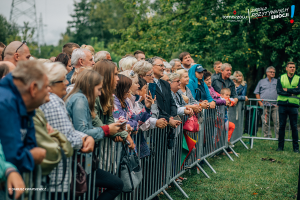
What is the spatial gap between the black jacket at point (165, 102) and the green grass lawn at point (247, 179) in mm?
1493

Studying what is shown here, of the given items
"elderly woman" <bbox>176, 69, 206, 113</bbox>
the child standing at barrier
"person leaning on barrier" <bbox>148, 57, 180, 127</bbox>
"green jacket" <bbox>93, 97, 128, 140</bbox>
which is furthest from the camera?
the child standing at barrier

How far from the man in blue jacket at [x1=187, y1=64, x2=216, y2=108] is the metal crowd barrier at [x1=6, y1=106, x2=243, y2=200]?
→ 37 cm

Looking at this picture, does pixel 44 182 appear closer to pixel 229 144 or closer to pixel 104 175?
pixel 104 175

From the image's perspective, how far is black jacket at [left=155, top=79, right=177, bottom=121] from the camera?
5.23 m

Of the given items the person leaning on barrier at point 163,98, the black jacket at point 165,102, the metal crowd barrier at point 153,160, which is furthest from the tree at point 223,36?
the black jacket at point 165,102

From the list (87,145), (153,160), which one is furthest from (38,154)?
(153,160)

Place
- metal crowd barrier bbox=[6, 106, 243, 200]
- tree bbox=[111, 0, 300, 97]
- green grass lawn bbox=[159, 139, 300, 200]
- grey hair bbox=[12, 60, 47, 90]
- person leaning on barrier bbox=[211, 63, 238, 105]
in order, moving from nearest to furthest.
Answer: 1. grey hair bbox=[12, 60, 47, 90]
2. metal crowd barrier bbox=[6, 106, 243, 200]
3. green grass lawn bbox=[159, 139, 300, 200]
4. person leaning on barrier bbox=[211, 63, 238, 105]
5. tree bbox=[111, 0, 300, 97]

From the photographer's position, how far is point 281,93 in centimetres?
947

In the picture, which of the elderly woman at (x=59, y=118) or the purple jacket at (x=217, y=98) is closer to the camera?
the elderly woman at (x=59, y=118)

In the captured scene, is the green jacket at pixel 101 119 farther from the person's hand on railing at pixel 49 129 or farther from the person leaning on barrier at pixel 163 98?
the person leaning on barrier at pixel 163 98

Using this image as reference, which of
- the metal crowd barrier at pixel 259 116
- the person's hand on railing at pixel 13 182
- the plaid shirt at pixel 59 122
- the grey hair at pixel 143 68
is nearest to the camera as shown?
the person's hand on railing at pixel 13 182

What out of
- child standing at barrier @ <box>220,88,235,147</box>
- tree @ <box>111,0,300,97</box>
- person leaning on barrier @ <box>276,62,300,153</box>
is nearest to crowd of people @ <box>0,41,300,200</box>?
child standing at barrier @ <box>220,88,235,147</box>

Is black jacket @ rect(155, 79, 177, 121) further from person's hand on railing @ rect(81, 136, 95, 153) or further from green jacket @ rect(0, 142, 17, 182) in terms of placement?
green jacket @ rect(0, 142, 17, 182)

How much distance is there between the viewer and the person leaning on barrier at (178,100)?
5.84 meters
